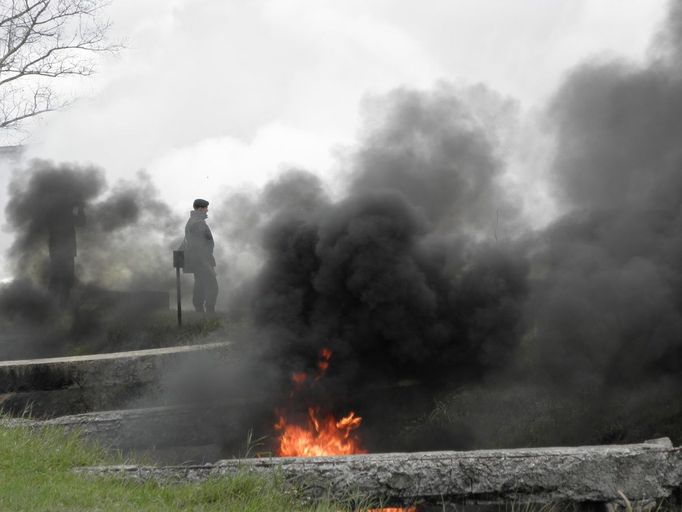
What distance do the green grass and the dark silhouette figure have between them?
1049 centimetres

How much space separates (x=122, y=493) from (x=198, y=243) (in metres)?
9.22

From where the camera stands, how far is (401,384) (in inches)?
312

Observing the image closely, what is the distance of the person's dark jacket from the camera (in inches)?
544

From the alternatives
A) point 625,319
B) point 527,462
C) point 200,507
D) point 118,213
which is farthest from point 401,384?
point 118,213

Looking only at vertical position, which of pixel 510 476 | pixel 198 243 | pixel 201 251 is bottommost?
pixel 510 476

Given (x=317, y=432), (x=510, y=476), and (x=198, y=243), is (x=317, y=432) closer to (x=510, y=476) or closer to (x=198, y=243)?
(x=510, y=476)

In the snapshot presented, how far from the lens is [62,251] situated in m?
15.7

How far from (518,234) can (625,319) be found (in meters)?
1.84

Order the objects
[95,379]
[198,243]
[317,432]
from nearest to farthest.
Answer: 1. [317,432]
2. [95,379]
3. [198,243]

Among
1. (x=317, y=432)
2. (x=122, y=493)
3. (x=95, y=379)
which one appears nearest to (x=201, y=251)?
(x=95, y=379)

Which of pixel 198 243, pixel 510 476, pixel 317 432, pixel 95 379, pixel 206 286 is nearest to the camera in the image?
pixel 510 476

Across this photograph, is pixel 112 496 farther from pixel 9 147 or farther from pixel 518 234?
pixel 9 147

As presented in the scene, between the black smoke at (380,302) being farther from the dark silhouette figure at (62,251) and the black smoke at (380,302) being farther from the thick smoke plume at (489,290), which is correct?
the dark silhouette figure at (62,251)

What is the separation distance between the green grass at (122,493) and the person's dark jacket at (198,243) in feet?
27.5
